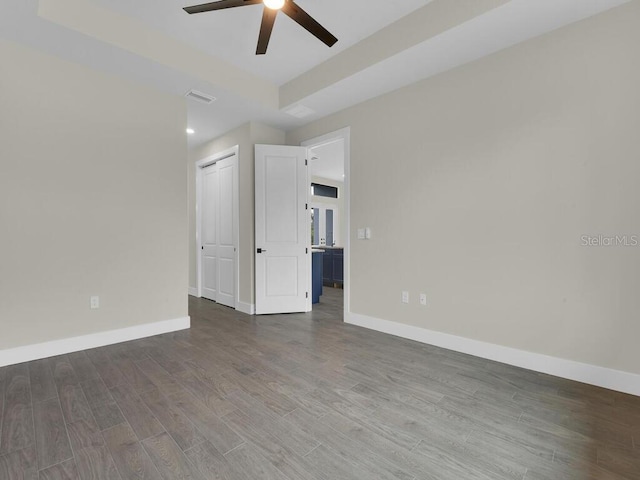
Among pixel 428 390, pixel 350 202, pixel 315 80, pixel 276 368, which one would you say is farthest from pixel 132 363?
pixel 315 80

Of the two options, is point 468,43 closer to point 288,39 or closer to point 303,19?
point 303,19

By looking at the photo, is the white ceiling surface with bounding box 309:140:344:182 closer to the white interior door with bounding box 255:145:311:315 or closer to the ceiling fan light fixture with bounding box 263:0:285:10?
the white interior door with bounding box 255:145:311:315

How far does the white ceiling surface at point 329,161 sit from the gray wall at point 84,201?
8.86 ft

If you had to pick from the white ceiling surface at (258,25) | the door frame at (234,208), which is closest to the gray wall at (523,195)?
→ the white ceiling surface at (258,25)

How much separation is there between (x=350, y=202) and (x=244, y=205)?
5.33ft

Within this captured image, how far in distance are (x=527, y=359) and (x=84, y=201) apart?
4.32m

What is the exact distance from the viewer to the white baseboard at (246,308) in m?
4.44

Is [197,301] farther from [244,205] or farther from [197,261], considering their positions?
[244,205]

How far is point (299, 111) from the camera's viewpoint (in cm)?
411

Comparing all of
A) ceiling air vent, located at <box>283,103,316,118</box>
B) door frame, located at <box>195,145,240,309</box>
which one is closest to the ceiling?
ceiling air vent, located at <box>283,103,316,118</box>

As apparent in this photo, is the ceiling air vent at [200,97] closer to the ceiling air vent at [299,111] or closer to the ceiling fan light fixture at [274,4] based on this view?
the ceiling air vent at [299,111]

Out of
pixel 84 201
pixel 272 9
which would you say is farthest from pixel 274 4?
pixel 84 201

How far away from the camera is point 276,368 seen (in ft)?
8.58

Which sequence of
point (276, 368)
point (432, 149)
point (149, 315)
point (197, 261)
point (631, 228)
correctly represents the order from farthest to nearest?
point (197, 261) → point (149, 315) → point (432, 149) → point (276, 368) → point (631, 228)
